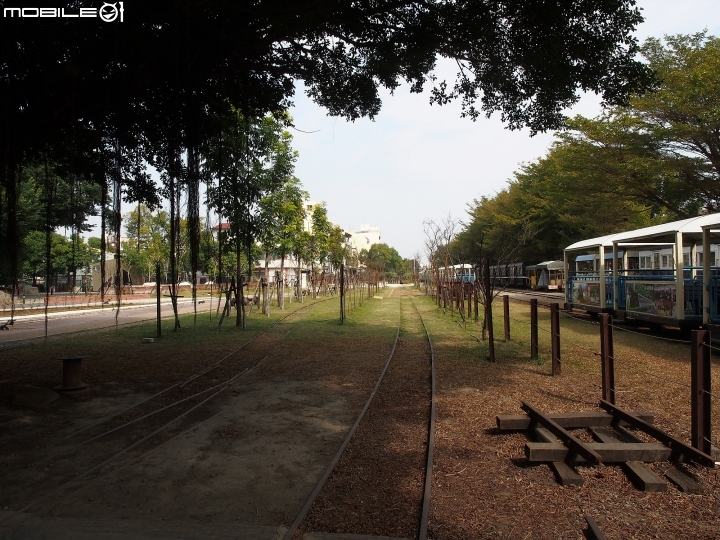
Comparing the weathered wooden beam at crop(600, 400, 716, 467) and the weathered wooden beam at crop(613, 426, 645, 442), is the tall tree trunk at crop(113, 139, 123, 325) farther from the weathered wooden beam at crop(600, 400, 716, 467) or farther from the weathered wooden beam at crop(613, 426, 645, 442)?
the weathered wooden beam at crop(600, 400, 716, 467)

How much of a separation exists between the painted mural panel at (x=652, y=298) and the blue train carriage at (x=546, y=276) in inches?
928

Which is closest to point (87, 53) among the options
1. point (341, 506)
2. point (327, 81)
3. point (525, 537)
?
point (327, 81)

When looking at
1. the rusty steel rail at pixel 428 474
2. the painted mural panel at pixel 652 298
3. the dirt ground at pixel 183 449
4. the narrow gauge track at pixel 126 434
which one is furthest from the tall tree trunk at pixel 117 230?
the painted mural panel at pixel 652 298

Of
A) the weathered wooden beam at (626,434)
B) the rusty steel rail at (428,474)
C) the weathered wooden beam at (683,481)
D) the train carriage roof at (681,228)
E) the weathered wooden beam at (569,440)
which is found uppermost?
the train carriage roof at (681,228)

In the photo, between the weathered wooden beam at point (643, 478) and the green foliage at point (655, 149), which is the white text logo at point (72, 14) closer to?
the weathered wooden beam at point (643, 478)

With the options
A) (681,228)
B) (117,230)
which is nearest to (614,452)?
(117,230)

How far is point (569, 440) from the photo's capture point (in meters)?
4.75

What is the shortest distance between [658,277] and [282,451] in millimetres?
12177

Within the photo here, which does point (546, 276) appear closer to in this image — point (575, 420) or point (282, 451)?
point (575, 420)

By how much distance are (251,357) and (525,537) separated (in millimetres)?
8322

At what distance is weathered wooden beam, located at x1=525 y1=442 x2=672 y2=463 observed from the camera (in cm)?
459

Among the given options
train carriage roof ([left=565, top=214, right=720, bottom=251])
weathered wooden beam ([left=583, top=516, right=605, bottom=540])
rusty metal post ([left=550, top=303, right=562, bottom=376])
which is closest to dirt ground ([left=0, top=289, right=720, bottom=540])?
weathered wooden beam ([left=583, top=516, right=605, bottom=540])

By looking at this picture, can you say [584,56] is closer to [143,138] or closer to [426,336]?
[143,138]

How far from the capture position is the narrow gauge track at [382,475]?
369 cm
